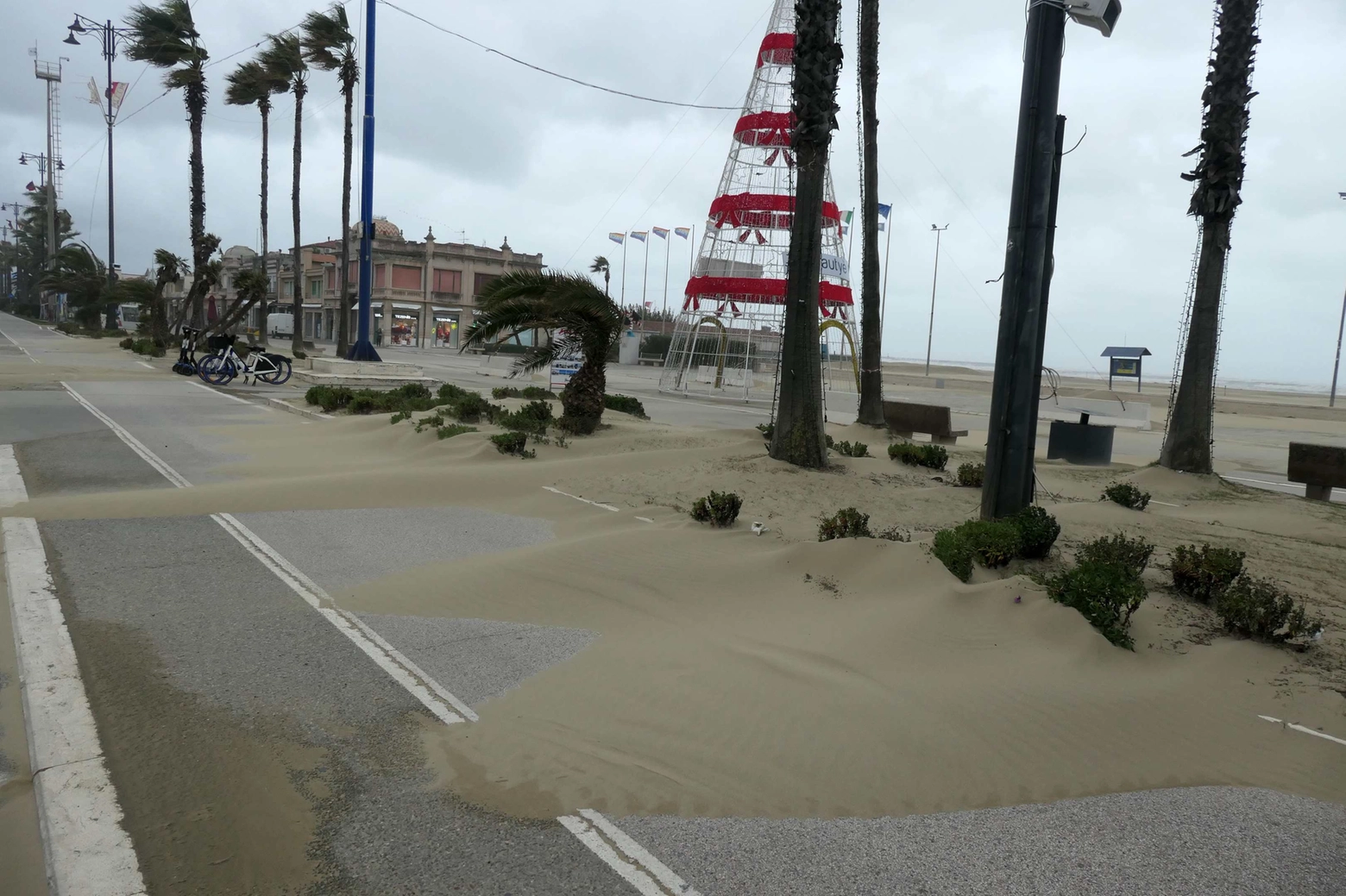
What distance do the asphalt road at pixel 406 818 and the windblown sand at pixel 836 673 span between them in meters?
0.21

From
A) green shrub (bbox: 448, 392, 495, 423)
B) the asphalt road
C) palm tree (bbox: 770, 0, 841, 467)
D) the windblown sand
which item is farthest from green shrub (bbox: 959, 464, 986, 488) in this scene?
green shrub (bbox: 448, 392, 495, 423)

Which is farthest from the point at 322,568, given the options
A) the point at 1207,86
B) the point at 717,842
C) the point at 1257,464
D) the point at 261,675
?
the point at 1257,464

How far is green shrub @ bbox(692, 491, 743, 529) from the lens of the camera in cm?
884

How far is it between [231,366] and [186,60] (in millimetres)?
18761

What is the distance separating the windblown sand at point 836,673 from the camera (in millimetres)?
4383

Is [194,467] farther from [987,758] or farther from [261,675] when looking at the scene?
[987,758]

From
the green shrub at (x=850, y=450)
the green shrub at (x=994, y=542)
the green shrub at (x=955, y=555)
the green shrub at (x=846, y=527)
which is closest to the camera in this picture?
the green shrub at (x=955, y=555)

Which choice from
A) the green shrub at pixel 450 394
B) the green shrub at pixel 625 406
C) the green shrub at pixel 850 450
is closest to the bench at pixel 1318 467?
the green shrub at pixel 850 450

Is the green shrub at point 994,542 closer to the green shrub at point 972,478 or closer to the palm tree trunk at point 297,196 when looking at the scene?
the green shrub at point 972,478

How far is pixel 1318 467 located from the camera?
500 inches

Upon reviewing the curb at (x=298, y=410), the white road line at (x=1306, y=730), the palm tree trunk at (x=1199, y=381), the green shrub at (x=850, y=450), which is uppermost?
the palm tree trunk at (x=1199, y=381)

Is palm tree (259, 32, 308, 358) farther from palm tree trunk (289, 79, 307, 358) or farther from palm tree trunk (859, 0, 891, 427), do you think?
palm tree trunk (859, 0, 891, 427)

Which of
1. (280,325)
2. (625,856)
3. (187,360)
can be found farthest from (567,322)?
(280,325)

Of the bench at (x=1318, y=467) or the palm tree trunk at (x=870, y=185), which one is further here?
the palm tree trunk at (x=870, y=185)
